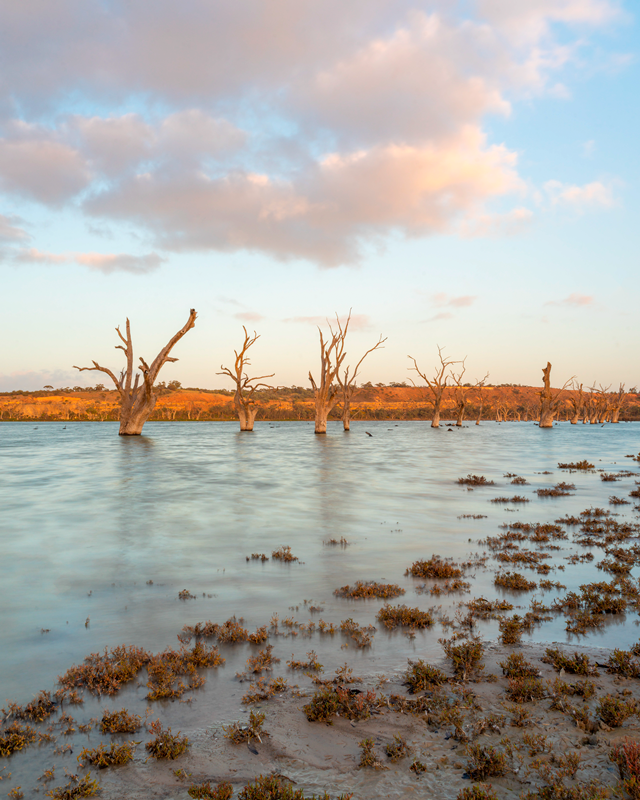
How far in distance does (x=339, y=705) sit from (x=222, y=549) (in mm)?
5553

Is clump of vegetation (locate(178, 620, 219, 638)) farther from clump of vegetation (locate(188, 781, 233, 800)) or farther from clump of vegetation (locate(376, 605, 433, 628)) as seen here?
clump of vegetation (locate(188, 781, 233, 800))

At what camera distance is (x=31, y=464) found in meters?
24.7

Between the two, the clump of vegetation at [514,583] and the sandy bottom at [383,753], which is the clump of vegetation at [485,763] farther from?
the clump of vegetation at [514,583]

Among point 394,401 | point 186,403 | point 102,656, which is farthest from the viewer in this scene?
point 394,401

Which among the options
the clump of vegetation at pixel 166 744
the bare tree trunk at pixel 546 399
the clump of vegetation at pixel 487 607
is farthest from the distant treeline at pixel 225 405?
the clump of vegetation at pixel 166 744

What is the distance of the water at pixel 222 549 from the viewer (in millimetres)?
5121

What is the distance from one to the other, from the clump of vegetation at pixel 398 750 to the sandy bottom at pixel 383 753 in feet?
0.12

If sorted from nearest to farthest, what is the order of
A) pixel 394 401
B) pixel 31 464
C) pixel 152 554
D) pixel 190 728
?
pixel 190 728, pixel 152 554, pixel 31 464, pixel 394 401

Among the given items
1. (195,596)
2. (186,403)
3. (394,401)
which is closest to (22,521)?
(195,596)

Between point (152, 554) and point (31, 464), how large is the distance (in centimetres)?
1943

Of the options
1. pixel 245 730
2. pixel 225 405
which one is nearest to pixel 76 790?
pixel 245 730

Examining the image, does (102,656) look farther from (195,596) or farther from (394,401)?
(394,401)

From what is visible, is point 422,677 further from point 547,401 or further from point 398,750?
point 547,401

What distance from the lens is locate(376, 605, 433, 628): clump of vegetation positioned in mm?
5490
